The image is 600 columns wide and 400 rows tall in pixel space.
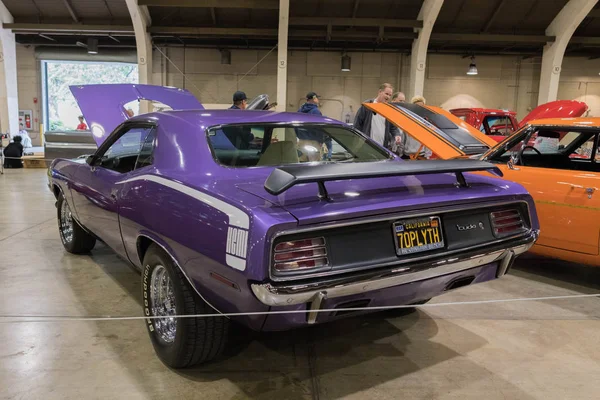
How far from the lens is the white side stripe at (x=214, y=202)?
176 centimetres

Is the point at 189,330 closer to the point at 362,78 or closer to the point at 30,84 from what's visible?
the point at 362,78

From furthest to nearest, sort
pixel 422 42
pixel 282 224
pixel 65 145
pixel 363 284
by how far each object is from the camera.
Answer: pixel 422 42 < pixel 65 145 < pixel 363 284 < pixel 282 224

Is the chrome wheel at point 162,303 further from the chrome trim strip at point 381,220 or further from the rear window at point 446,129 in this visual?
the rear window at point 446,129

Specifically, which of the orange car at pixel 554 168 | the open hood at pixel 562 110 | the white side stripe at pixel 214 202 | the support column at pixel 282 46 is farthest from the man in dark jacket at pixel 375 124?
the support column at pixel 282 46

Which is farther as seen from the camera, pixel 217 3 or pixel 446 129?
pixel 217 3

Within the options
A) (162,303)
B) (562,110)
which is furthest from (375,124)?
(162,303)

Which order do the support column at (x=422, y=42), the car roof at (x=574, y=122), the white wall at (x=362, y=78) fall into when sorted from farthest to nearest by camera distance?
the white wall at (x=362, y=78)
the support column at (x=422, y=42)
the car roof at (x=574, y=122)

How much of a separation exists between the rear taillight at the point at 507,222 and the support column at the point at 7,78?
53.9 feet

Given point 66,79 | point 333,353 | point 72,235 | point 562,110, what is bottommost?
point 333,353

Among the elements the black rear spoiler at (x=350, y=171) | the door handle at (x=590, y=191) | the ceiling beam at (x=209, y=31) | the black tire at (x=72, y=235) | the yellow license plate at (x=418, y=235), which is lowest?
the black tire at (x=72, y=235)

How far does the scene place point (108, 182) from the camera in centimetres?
304

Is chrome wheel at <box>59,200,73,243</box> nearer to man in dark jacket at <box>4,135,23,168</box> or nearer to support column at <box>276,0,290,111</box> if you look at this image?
man in dark jacket at <box>4,135,23,168</box>

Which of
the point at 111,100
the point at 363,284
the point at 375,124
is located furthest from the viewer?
the point at 375,124

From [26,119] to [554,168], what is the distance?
20975 millimetres
